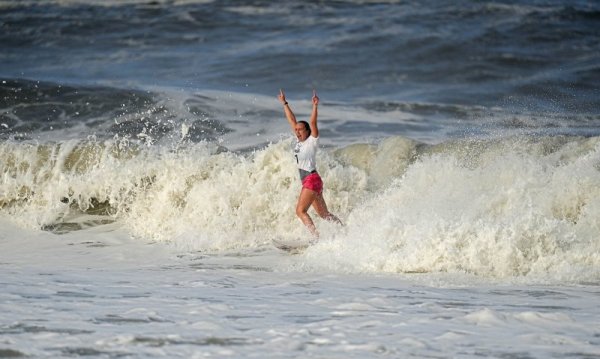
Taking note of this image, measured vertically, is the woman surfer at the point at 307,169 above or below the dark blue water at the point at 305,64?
below

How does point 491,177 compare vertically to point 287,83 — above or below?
below

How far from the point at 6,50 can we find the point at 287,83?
31.7 feet

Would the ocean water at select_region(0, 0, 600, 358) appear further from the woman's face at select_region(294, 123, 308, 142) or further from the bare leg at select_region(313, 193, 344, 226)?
the woman's face at select_region(294, 123, 308, 142)

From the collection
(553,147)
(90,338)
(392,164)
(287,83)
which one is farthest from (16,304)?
(287,83)

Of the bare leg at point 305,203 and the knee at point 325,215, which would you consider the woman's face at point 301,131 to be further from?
the knee at point 325,215

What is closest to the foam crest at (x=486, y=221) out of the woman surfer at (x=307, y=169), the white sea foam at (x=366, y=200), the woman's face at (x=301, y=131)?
the white sea foam at (x=366, y=200)

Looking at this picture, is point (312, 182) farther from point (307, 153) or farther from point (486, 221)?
point (486, 221)

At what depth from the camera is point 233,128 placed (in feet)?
59.6

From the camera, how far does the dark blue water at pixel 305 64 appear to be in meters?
19.4

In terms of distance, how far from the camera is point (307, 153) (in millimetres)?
10516

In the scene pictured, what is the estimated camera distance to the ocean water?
22.2 ft

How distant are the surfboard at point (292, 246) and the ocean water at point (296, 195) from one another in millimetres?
250

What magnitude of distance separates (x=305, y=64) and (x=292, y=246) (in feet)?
52.2

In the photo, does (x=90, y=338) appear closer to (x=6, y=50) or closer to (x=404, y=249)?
(x=404, y=249)
